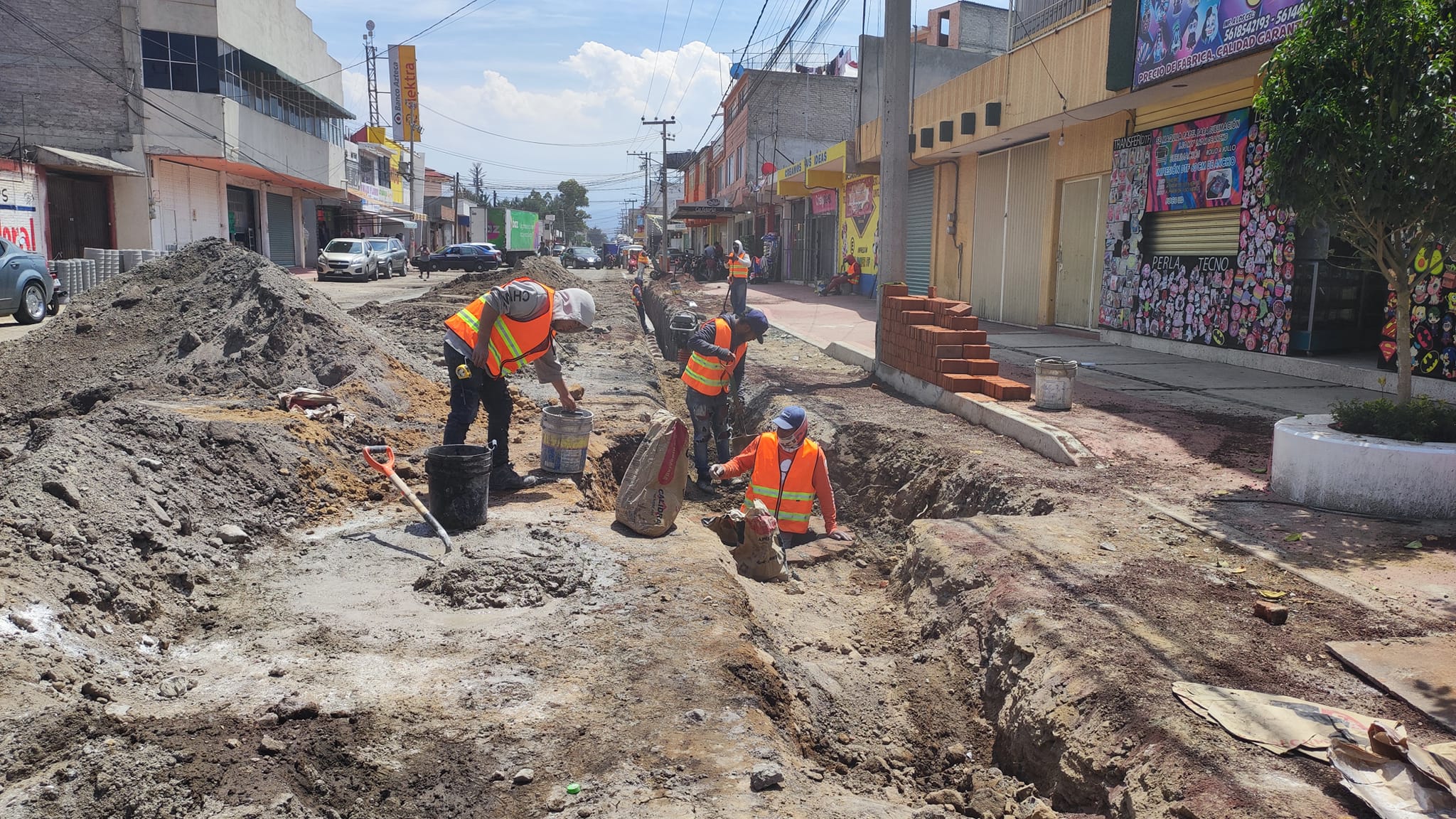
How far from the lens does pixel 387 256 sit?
3488 cm

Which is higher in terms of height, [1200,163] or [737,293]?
[1200,163]

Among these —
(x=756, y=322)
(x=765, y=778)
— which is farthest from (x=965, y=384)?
(x=765, y=778)

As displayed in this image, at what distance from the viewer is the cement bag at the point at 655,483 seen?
558cm

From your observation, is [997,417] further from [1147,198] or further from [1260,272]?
[1147,198]

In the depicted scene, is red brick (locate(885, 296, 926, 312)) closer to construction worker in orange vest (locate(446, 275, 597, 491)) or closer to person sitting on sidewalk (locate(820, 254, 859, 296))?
construction worker in orange vest (locate(446, 275, 597, 491))

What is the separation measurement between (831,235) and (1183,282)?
19352mm

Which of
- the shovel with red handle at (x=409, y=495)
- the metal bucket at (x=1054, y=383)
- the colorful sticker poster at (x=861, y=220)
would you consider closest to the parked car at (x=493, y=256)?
the colorful sticker poster at (x=861, y=220)

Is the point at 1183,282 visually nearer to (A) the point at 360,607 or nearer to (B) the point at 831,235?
(A) the point at 360,607

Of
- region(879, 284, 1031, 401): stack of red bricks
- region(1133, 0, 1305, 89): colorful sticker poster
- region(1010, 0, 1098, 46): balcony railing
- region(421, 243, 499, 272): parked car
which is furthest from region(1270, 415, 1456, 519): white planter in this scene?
region(421, 243, 499, 272): parked car

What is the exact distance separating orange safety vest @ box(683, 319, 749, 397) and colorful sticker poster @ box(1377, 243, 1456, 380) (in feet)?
20.0

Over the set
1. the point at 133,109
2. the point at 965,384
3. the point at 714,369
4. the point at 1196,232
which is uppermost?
the point at 133,109

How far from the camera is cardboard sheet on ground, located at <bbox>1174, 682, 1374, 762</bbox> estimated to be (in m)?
2.99

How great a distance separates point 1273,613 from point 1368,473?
188 cm

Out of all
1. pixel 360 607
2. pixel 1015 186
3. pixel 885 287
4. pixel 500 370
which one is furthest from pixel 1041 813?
pixel 1015 186
